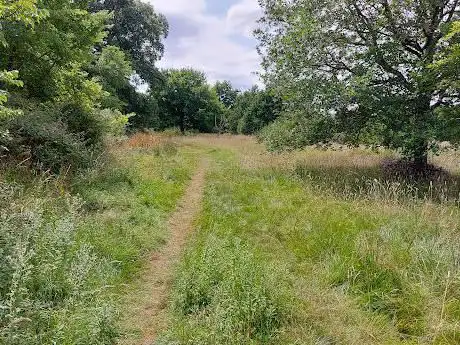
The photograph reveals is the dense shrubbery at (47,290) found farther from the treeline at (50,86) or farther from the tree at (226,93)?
the tree at (226,93)

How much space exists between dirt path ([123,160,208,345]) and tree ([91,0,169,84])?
2633 centimetres

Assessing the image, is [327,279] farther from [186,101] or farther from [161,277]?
[186,101]

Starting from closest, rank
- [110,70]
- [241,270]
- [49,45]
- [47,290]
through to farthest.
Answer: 1. [47,290]
2. [241,270]
3. [49,45]
4. [110,70]

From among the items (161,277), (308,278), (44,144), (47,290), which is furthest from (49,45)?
(308,278)

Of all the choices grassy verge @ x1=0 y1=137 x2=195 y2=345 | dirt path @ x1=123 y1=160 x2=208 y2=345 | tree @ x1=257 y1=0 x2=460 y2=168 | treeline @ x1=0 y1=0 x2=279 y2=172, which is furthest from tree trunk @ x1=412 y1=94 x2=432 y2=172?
grassy verge @ x1=0 y1=137 x2=195 y2=345

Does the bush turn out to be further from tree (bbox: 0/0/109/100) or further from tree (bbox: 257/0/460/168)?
tree (bbox: 257/0/460/168)

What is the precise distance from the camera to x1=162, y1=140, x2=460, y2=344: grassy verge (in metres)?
3.64

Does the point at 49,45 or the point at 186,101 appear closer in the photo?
the point at 49,45

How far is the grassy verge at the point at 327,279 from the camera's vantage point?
364 centimetres

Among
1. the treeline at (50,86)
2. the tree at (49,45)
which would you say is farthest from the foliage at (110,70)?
the tree at (49,45)

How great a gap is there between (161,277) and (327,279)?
223 cm

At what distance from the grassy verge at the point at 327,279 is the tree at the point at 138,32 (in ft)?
93.6

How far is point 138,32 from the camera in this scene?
106 ft

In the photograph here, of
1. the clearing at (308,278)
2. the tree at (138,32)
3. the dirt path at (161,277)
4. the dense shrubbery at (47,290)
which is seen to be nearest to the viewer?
the dense shrubbery at (47,290)
